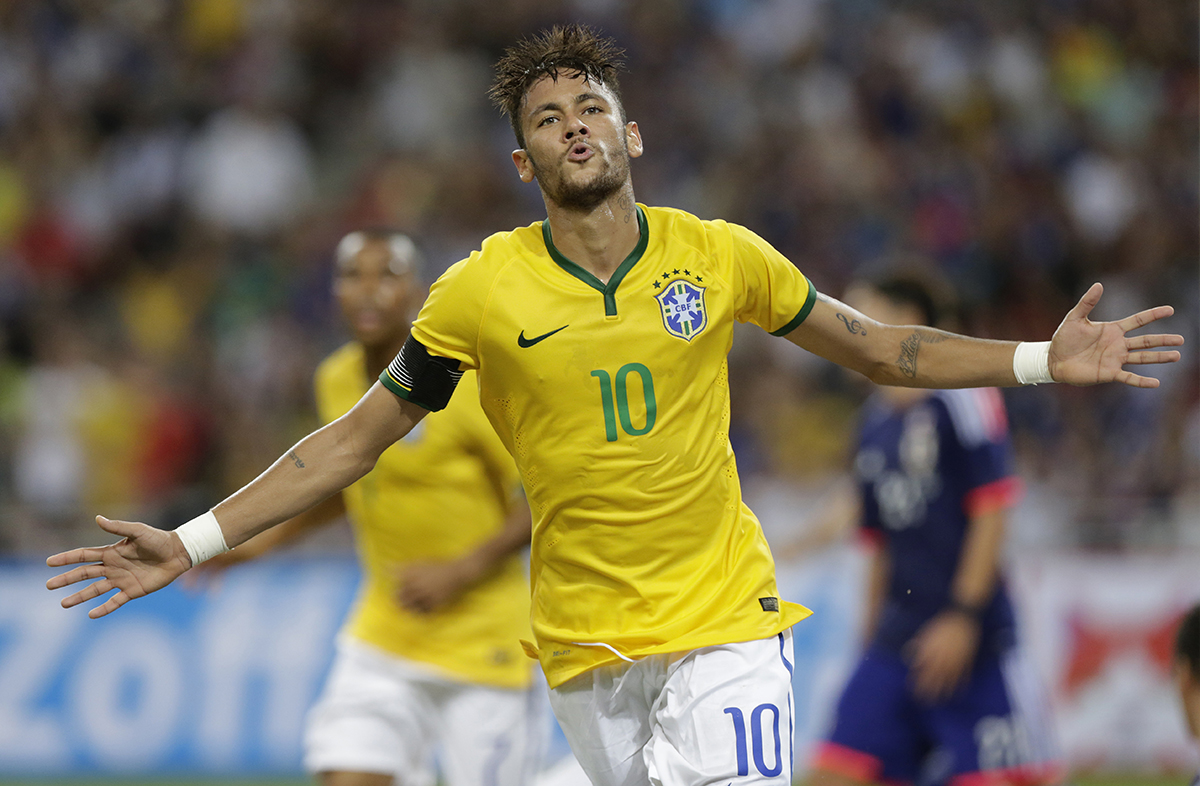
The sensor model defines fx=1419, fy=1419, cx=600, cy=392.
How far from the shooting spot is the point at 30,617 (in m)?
10.2

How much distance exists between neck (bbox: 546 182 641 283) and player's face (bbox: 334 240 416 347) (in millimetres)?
2052

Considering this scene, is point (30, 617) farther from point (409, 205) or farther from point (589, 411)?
point (589, 411)

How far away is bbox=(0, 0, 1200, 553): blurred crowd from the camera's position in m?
12.2

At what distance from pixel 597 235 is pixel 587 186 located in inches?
6.3

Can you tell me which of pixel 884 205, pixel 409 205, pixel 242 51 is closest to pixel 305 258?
pixel 409 205

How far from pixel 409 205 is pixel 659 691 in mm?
10305

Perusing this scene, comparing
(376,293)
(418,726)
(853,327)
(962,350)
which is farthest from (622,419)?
(418,726)

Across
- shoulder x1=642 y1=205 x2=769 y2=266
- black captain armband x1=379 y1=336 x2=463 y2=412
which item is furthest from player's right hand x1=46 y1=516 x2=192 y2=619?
shoulder x1=642 y1=205 x2=769 y2=266

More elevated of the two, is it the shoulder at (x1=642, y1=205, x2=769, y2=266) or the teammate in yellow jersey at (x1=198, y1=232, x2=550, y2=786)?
the shoulder at (x1=642, y1=205, x2=769, y2=266)

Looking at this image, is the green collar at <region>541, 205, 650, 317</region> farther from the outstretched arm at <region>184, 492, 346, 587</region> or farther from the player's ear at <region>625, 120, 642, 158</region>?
the outstretched arm at <region>184, 492, 346, 587</region>

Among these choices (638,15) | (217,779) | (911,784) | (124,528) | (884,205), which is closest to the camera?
(124,528)

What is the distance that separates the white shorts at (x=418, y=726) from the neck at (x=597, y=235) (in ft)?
8.11

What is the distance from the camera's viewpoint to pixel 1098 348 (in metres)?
4.13

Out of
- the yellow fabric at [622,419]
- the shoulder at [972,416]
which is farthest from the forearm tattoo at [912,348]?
the shoulder at [972,416]
